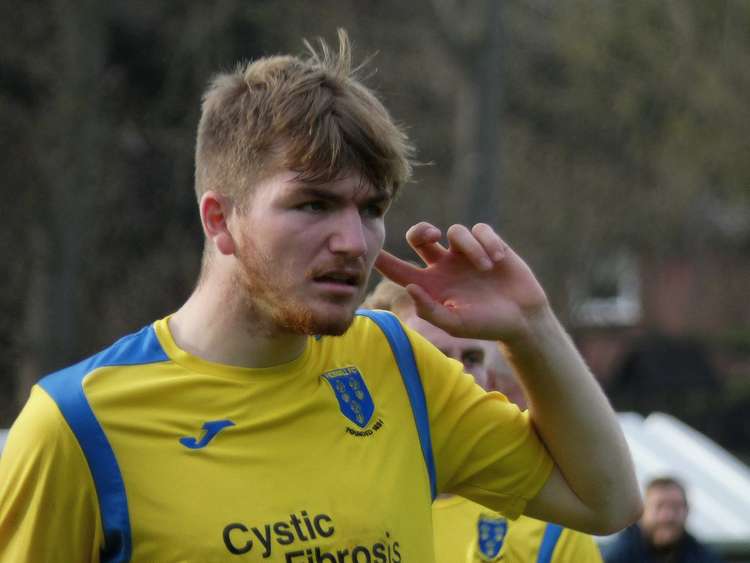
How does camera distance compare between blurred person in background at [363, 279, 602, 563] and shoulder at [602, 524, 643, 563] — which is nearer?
blurred person in background at [363, 279, 602, 563]

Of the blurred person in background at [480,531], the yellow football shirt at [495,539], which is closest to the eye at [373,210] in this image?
the blurred person in background at [480,531]

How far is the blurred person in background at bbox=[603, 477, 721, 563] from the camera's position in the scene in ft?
26.7

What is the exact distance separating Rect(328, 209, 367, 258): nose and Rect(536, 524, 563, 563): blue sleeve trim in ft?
5.45

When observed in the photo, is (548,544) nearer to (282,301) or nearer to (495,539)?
(495,539)

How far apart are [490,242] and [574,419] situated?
41cm

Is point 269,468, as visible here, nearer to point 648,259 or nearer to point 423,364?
point 423,364

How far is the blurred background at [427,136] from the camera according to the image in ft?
53.6

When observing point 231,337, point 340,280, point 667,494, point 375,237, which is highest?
point 667,494

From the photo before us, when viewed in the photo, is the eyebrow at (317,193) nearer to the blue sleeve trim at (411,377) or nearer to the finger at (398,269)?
the finger at (398,269)

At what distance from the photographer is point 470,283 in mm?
2863

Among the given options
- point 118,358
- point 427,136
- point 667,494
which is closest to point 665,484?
point 667,494

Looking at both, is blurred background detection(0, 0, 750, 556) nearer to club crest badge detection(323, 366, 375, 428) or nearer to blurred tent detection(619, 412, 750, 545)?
blurred tent detection(619, 412, 750, 545)

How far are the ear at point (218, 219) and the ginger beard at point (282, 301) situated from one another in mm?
34

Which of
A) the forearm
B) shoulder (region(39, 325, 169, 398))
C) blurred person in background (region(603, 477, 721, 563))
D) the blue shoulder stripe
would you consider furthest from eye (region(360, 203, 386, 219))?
blurred person in background (region(603, 477, 721, 563))
